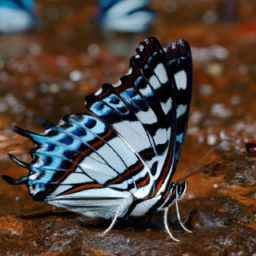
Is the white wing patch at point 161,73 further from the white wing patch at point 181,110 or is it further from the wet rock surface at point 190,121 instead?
the wet rock surface at point 190,121

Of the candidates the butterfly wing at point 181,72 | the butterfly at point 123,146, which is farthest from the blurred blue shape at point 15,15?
the butterfly wing at point 181,72

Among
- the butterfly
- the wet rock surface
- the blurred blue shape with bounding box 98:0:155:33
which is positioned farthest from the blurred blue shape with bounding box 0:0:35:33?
the butterfly

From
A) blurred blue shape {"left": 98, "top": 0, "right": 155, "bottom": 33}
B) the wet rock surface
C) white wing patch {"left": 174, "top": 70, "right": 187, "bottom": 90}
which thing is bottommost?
the wet rock surface

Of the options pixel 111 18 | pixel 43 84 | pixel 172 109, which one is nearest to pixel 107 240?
pixel 172 109

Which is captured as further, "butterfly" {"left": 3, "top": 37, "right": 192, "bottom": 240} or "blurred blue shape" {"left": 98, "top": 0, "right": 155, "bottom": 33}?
"blurred blue shape" {"left": 98, "top": 0, "right": 155, "bottom": 33}

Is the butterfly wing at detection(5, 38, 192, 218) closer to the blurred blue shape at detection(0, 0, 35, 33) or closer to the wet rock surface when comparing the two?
the wet rock surface

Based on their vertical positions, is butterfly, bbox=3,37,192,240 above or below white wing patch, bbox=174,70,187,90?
below
